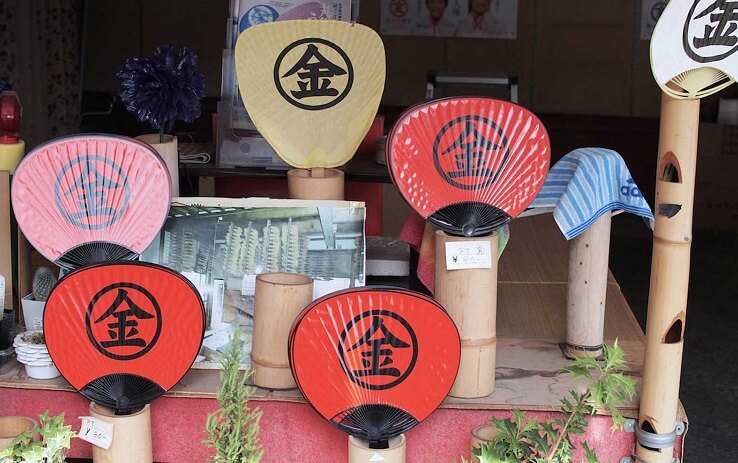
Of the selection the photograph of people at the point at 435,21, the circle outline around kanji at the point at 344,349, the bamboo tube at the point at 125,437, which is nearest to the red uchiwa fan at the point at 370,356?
the circle outline around kanji at the point at 344,349

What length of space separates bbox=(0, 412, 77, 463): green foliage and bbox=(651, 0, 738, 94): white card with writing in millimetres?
1183

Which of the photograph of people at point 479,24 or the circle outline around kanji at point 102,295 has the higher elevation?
the photograph of people at point 479,24

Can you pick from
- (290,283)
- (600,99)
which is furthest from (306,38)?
(600,99)

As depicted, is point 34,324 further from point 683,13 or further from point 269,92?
point 683,13

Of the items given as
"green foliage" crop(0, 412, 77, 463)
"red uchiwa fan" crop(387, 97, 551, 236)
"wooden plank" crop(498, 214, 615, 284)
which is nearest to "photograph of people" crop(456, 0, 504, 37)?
"wooden plank" crop(498, 214, 615, 284)

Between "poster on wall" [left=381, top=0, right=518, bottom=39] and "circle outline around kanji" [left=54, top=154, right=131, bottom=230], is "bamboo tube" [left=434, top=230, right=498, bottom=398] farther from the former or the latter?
"poster on wall" [left=381, top=0, right=518, bottom=39]

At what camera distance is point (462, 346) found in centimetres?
182

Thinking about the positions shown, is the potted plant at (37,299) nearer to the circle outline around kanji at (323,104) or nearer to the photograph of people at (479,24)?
the circle outline around kanji at (323,104)

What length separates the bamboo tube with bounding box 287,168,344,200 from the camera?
2.02 meters

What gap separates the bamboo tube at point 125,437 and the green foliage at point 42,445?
0.16 meters

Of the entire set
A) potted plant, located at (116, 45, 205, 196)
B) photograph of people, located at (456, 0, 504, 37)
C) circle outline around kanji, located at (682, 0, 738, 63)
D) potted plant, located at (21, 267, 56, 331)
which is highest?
photograph of people, located at (456, 0, 504, 37)

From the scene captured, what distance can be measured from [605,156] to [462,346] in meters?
0.52

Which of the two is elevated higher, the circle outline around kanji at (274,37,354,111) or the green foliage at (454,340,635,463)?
the circle outline around kanji at (274,37,354,111)

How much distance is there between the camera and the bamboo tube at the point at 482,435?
1.74 metres
